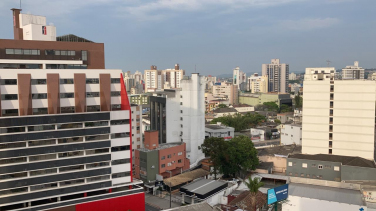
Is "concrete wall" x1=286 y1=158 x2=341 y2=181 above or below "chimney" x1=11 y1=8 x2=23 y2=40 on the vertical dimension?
below

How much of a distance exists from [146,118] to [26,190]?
135 feet

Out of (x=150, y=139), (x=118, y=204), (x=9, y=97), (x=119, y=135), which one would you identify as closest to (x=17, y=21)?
(x=9, y=97)

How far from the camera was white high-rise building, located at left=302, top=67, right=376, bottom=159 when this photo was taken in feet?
111

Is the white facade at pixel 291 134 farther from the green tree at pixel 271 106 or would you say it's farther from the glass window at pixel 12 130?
→ the green tree at pixel 271 106

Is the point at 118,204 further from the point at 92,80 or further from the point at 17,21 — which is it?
the point at 17,21

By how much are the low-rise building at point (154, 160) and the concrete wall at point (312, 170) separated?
42.7ft

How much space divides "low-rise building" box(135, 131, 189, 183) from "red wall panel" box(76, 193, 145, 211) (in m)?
7.68

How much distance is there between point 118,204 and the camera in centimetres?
2706

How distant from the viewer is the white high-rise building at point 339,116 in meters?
33.9

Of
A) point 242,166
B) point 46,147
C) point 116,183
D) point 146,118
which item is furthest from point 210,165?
point 146,118

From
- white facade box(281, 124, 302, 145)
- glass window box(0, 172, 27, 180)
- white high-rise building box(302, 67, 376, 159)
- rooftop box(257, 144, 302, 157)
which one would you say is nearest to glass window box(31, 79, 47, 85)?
glass window box(0, 172, 27, 180)

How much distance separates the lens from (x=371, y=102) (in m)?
33.6

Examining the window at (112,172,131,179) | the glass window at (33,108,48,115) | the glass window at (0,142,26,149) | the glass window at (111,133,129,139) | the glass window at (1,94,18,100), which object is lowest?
the window at (112,172,131,179)

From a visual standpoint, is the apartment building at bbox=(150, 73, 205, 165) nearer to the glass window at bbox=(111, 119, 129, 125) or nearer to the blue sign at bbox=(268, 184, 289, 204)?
the glass window at bbox=(111, 119, 129, 125)
